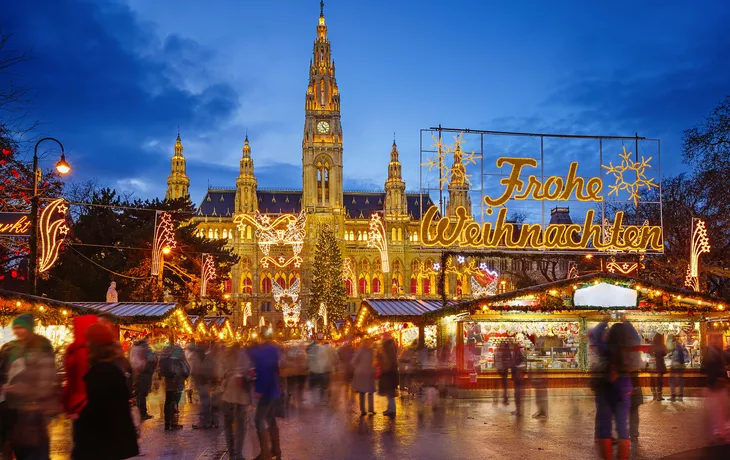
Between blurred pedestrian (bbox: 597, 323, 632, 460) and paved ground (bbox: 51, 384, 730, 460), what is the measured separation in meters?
0.71

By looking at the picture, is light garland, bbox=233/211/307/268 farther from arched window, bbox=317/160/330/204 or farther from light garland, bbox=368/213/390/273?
arched window, bbox=317/160/330/204

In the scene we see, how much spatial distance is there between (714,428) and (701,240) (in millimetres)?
20633

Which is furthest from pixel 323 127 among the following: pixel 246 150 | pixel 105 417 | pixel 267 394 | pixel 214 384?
pixel 105 417

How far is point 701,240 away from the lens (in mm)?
27391

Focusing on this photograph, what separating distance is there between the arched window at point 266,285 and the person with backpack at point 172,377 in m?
89.4

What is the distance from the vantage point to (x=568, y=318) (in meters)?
21.6

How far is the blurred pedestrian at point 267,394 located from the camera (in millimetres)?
10016

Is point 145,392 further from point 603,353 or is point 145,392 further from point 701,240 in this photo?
point 701,240

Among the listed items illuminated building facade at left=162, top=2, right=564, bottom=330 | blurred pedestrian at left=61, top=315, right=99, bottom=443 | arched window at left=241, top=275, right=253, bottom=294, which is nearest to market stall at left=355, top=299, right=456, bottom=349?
blurred pedestrian at left=61, top=315, right=99, bottom=443

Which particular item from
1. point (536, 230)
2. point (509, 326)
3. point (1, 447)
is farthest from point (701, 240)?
point (1, 447)

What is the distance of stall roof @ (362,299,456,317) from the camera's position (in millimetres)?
23016

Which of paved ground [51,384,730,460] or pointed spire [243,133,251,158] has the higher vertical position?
pointed spire [243,133,251,158]

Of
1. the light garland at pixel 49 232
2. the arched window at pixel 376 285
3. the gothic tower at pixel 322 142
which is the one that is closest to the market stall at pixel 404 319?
the light garland at pixel 49 232

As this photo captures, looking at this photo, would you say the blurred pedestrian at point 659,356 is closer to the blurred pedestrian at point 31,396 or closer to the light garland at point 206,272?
the blurred pedestrian at point 31,396
